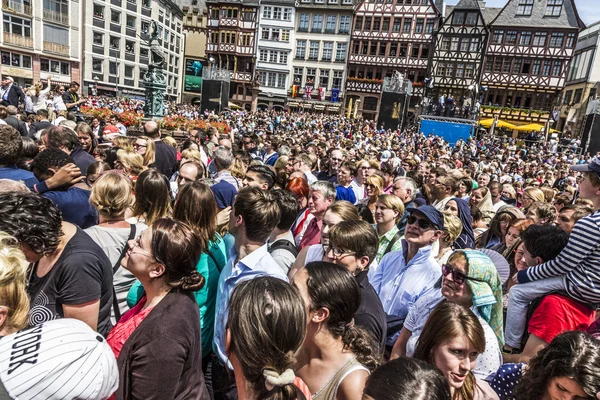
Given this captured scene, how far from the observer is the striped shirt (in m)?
2.53

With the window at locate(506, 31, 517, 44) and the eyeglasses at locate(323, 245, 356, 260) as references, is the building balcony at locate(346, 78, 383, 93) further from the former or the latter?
the eyeglasses at locate(323, 245, 356, 260)

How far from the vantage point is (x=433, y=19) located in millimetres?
42844

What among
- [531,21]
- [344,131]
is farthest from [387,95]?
[531,21]

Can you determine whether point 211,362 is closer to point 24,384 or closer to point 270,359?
point 270,359

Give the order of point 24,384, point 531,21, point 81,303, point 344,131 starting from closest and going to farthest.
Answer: point 24,384, point 81,303, point 344,131, point 531,21

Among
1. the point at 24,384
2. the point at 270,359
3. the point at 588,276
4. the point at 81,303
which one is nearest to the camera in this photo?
the point at 24,384

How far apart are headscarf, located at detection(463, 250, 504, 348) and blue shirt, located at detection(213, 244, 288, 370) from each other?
129 cm

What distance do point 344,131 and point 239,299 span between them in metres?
22.1

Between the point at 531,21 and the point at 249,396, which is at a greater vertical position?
the point at 531,21

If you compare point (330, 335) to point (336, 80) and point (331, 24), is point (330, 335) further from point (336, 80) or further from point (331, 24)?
point (331, 24)

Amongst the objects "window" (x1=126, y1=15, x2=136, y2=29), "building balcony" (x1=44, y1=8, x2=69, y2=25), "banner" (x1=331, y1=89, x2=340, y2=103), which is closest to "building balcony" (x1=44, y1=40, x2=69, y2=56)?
"building balcony" (x1=44, y1=8, x2=69, y2=25)

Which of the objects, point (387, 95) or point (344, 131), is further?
point (387, 95)

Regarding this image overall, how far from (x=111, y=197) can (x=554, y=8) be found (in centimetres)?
4976

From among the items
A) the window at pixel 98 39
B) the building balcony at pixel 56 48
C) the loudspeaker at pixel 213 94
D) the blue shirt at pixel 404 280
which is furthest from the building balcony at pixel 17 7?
the blue shirt at pixel 404 280
